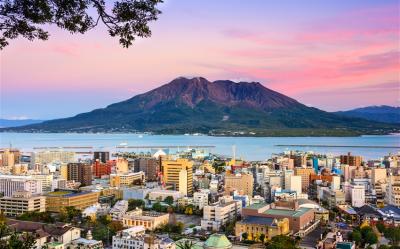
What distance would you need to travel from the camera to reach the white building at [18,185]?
13.9 m

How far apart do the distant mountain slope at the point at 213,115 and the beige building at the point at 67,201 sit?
128ft

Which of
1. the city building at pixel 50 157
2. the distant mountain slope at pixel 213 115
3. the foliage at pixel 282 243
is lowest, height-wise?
the foliage at pixel 282 243

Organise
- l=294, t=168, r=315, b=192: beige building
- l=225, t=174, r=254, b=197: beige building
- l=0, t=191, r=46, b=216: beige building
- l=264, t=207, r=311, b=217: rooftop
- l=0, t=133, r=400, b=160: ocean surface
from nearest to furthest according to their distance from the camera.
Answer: l=264, t=207, r=311, b=217: rooftop
l=0, t=191, r=46, b=216: beige building
l=225, t=174, r=254, b=197: beige building
l=294, t=168, r=315, b=192: beige building
l=0, t=133, r=400, b=160: ocean surface

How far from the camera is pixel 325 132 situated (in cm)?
5088

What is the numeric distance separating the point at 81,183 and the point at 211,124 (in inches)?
1604

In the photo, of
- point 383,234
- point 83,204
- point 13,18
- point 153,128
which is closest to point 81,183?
point 83,204

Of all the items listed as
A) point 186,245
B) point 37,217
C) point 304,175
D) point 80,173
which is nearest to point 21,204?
point 37,217

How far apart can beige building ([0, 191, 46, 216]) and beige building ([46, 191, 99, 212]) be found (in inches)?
13.2

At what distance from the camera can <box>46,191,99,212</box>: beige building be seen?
11.9 meters

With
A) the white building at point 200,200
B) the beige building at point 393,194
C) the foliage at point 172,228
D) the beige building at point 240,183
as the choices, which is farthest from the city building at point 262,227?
the beige building at point 240,183

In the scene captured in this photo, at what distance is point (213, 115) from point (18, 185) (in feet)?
156

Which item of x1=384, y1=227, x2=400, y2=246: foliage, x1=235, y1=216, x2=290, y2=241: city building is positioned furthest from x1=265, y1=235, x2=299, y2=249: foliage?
x1=384, y1=227, x2=400, y2=246: foliage

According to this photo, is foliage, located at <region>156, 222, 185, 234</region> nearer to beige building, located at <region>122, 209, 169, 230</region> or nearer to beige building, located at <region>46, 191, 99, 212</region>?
beige building, located at <region>122, 209, 169, 230</region>

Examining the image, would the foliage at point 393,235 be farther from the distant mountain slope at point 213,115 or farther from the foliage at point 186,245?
the distant mountain slope at point 213,115
